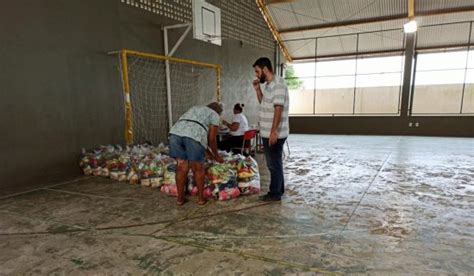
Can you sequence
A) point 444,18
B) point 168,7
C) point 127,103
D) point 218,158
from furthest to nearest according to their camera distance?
point 444,18
point 168,7
point 127,103
point 218,158

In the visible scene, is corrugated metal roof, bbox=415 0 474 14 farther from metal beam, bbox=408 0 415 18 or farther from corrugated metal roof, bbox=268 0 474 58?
metal beam, bbox=408 0 415 18

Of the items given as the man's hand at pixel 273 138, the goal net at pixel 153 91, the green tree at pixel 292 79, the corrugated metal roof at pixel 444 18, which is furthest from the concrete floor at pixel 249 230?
the green tree at pixel 292 79

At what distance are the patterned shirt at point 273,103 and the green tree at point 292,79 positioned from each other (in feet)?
31.4

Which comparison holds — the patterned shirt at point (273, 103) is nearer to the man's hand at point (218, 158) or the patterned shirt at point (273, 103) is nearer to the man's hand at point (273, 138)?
the man's hand at point (273, 138)

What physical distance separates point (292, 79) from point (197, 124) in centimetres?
1009

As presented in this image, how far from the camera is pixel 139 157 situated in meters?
4.24

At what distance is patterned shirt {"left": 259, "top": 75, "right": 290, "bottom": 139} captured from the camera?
2.93m

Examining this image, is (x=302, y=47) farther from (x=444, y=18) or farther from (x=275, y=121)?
(x=275, y=121)

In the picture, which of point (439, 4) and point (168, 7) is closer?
point (168, 7)

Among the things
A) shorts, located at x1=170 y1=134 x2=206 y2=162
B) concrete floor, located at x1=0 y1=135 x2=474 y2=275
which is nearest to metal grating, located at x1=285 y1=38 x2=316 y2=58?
concrete floor, located at x1=0 y1=135 x2=474 y2=275

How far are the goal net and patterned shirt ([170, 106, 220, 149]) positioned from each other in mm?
2455

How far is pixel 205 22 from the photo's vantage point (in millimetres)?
5977

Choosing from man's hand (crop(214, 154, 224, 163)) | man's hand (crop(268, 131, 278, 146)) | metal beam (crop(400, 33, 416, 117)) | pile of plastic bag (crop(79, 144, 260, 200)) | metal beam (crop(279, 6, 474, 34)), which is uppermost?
metal beam (crop(279, 6, 474, 34))

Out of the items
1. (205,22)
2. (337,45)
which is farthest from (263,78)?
(337,45)
